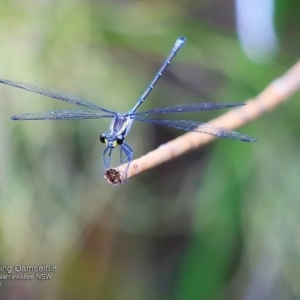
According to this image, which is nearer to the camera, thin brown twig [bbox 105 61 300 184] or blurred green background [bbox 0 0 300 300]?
thin brown twig [bbox 105 61 300 184]

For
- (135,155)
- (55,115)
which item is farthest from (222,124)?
(135,155)

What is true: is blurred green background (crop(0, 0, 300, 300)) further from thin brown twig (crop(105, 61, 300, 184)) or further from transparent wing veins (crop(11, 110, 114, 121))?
thin brown twig (crop(105, 61, 300, 184))

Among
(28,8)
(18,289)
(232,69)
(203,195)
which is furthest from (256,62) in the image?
(18,289)

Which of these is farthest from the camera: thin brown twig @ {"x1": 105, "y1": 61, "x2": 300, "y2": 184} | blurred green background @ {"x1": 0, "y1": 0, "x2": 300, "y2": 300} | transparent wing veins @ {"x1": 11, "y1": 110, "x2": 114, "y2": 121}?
blurred green background @ {"x1": 0, "y1": 0, "x2": 300, "y2": 300}

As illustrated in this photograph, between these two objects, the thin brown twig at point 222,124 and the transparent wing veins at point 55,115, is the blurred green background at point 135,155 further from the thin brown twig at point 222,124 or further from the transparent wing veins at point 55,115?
the thin brown twig at point 222,124

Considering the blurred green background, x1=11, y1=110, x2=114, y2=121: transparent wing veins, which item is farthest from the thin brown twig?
the blurred green background

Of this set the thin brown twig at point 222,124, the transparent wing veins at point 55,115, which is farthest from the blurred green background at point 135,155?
the thin brown twig at point 222,124
